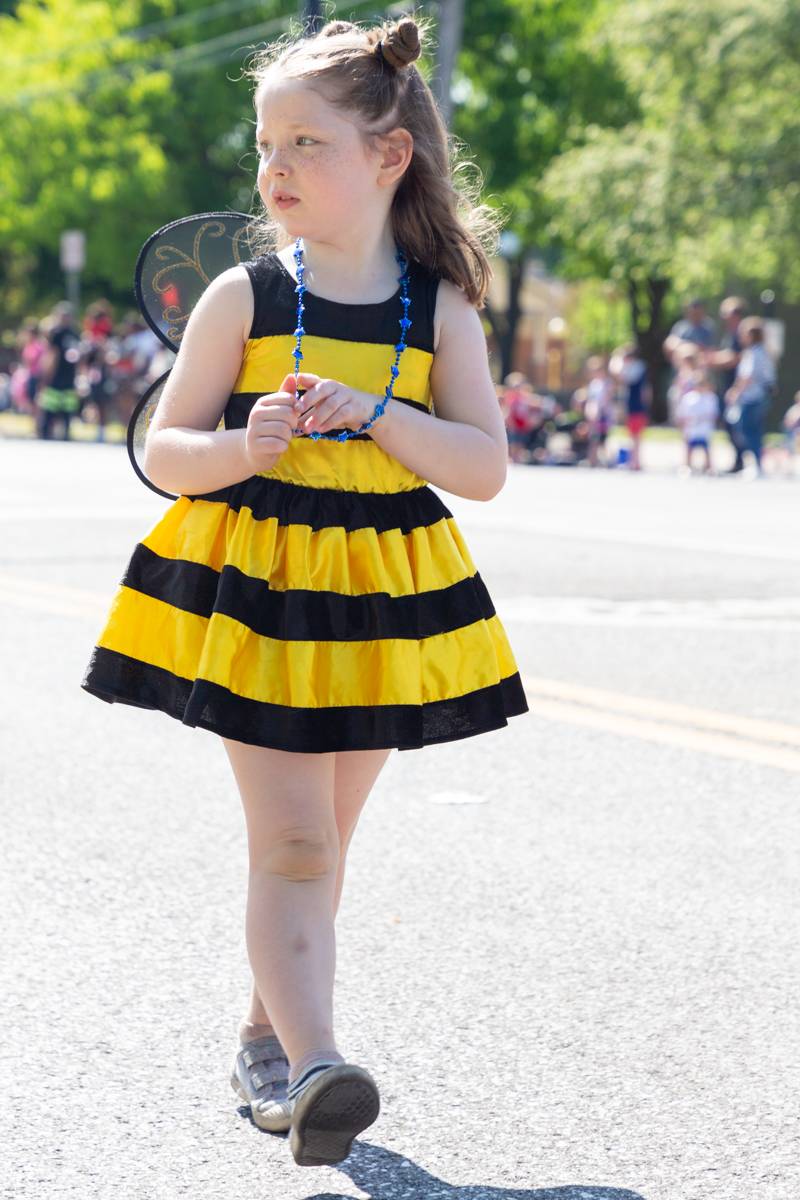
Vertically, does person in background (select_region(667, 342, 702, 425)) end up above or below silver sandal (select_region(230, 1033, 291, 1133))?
above

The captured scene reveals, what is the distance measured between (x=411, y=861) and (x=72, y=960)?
1.10 m

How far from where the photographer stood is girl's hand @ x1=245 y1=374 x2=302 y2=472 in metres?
2.84

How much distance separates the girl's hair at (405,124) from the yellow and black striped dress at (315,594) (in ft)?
0.27

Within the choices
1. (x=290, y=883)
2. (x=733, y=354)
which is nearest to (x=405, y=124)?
(x=290, y=883)

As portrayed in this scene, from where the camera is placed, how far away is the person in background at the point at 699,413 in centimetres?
2147

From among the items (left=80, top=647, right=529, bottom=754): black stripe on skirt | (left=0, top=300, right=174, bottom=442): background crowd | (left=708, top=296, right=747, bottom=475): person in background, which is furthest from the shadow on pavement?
(left=0, top=300, right=174, bottom=442): background crowd

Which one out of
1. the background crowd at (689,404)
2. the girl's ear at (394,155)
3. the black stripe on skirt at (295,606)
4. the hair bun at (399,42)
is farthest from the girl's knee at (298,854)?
the background crowd at (689,404)

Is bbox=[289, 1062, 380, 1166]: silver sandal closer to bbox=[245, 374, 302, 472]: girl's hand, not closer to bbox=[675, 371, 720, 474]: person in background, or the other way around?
bbox=[245, 374, 302, 472]: girl's hand

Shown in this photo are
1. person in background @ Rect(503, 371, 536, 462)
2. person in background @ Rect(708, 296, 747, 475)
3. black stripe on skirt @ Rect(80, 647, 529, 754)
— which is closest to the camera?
black stripe on skirt @ Rect(80, 647, 529, 754)

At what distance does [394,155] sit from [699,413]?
61.8ft

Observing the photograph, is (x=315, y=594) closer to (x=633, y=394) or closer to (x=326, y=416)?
(x=326, y=416)

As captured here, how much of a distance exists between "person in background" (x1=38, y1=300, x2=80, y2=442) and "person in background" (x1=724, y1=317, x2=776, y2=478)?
953 cm

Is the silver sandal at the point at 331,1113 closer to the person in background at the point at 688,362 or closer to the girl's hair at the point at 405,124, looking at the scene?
the girl's hair at the point at 405,124

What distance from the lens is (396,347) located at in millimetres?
3096
